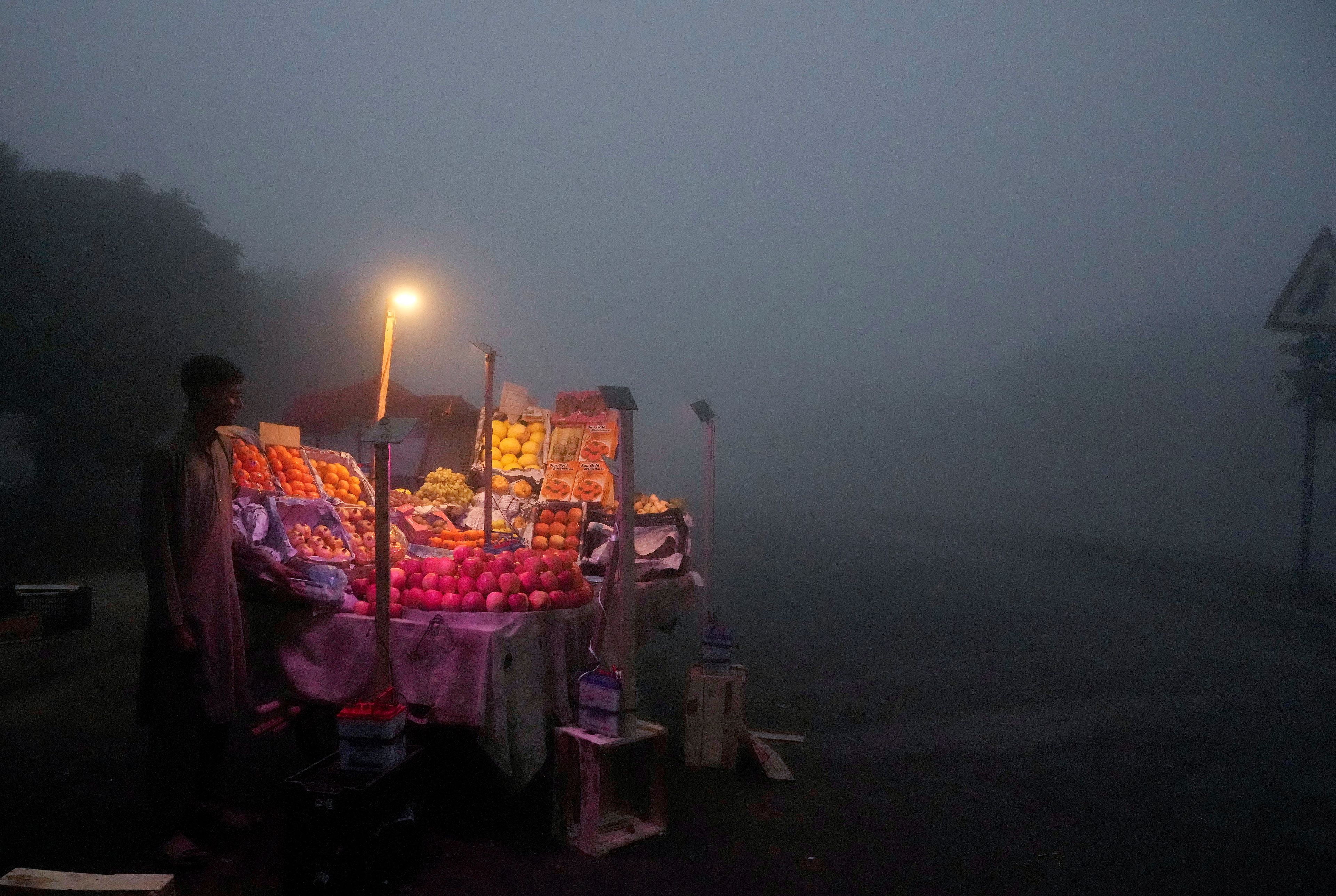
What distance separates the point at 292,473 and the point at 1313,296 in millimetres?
7321

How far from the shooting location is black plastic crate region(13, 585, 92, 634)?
31.9 feet

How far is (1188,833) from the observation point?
4898 mm

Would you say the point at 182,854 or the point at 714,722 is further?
the point at 714,722

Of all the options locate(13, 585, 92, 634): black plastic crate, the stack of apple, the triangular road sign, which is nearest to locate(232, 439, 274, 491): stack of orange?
the stack of apple

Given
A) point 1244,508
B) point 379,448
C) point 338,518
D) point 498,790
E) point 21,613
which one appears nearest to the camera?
point 379,448

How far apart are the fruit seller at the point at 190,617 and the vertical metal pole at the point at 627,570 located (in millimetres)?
2120

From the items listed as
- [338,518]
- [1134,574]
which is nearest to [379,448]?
[338,518]

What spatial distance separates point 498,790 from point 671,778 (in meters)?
1.25

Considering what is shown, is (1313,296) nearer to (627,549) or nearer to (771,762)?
(627,549)

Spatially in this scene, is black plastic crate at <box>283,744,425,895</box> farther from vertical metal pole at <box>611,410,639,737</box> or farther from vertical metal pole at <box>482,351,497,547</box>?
vertical metal pole at <box>482,351,497,547</box>

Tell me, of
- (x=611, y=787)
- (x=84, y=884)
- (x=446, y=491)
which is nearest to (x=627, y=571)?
(x=611, y=787)

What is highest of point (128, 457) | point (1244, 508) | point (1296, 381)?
point (1296, 381)

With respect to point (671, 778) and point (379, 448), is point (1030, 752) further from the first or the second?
point (379, 448)

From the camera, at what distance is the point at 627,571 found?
4785mm
